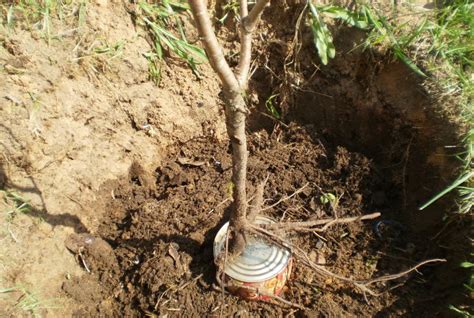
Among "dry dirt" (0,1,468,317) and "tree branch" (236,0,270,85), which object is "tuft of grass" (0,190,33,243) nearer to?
"dry dirt" (0,1,468,317)

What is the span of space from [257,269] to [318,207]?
1.62 ft

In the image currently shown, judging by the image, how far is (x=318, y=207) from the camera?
6.24 feet

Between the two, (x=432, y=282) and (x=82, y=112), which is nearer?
(x=432, y=282)

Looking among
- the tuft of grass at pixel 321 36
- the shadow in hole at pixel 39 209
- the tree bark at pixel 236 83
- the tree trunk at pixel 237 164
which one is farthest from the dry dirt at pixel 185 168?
the tree bark at pixel 236 83

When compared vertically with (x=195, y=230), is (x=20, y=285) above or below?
above

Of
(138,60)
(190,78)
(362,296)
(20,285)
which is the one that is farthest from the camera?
(190,78)

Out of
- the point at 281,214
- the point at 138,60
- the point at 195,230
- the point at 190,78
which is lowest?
the point at 281,214

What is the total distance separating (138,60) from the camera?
1913 mm

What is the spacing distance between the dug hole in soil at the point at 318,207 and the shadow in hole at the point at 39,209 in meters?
0.07

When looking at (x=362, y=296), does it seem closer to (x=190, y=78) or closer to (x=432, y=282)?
(x=432, y=282)

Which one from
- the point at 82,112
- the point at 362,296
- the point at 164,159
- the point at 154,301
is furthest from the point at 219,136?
the point at 362,296

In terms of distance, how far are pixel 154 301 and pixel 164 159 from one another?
2.63 ft

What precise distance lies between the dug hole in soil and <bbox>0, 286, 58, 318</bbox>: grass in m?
0.12

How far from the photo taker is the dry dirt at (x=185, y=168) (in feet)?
5.28
